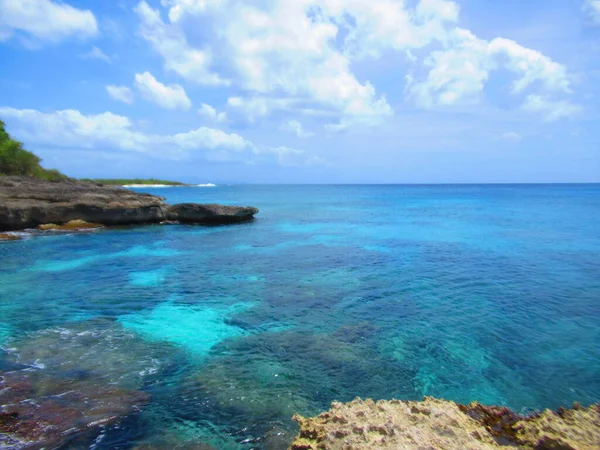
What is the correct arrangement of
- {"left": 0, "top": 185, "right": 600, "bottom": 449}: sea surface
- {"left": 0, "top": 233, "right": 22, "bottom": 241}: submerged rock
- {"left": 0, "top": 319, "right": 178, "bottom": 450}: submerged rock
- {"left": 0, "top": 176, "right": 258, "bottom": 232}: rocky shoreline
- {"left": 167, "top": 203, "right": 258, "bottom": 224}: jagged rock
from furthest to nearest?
1. {"left": 167, "top": 203, "right": 258, "bottom": 224}: jagged rock
2. {"left": 0, "top": 176, "right": 258, "bottom": 232}: rocky shoreline
3. {"left": 0, "top": 233, "right": 22, "bottom": 241}: submerged rock
4. {"left": 0, "top": 185, "right": 600, "bottom": 449}: sea surface
5. {"left": 0, "top": 319, "right": 178, "bottom": 450}: submerged rock

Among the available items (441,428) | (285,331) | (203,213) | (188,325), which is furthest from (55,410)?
(203,213)

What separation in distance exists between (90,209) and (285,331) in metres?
28.8

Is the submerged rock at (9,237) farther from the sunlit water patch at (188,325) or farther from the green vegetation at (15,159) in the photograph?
the green vegetation at (15,159)

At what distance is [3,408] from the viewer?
7121 millimetres

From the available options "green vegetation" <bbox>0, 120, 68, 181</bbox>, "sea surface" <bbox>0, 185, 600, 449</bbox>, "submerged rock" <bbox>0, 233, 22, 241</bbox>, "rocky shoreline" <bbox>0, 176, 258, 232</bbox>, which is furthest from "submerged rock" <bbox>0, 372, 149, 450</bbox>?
"green vegetation" <bbox>0, 120, 68, 181</bbox>

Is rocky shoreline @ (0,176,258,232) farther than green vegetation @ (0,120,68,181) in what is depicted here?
No

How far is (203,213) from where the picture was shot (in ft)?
122

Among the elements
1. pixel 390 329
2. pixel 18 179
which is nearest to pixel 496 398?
pixel 390 329

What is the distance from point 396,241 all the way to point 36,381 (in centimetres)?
2389

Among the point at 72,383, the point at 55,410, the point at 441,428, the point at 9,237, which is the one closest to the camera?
the point at 441,428

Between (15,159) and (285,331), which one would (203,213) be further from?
(15,159)

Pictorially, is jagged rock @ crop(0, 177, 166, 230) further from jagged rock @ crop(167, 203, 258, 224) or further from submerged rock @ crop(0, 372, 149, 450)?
submerged rock @ crop(0, 372, 149, 450)

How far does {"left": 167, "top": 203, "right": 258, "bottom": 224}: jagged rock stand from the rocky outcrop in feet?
107

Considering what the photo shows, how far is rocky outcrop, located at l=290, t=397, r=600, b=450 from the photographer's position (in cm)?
496
